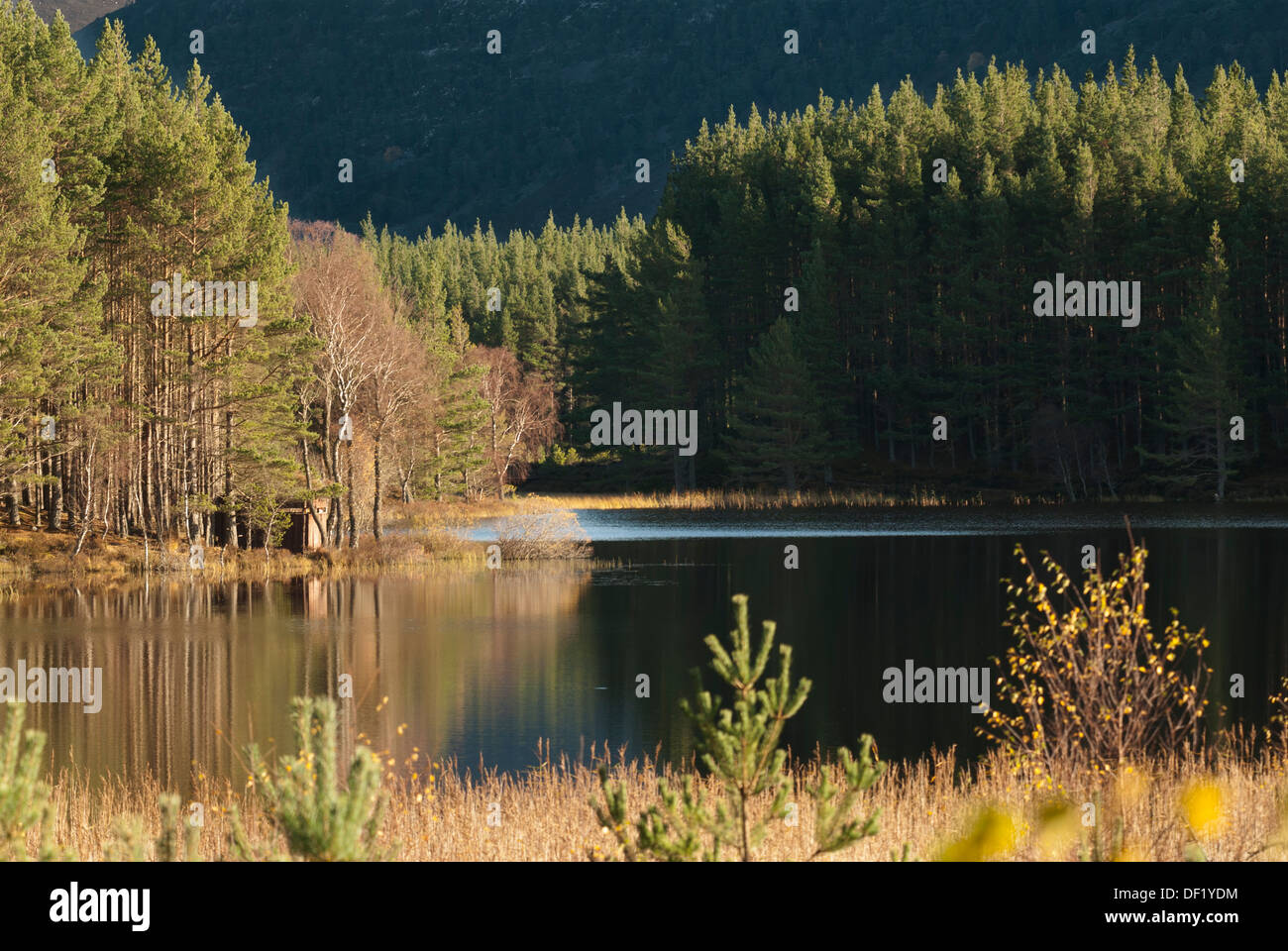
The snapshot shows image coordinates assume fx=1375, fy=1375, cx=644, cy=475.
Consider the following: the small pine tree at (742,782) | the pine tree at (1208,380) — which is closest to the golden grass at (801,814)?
the small pine tree at (742,782)

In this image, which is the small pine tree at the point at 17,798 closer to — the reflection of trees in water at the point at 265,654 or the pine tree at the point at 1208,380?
the reflection of trees in water at the point at 265,654

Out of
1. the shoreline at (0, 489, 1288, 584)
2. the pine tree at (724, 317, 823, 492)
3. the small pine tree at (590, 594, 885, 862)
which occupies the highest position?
the pine tree at (724, 317, 823, 492)

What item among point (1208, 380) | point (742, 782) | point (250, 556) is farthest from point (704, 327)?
point (742, 782)

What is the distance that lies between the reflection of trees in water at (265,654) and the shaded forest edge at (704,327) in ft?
19.8

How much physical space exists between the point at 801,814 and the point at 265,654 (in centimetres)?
1843

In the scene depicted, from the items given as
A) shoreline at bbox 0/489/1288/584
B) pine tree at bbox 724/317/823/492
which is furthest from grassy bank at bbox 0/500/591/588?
Answer: pine tree at bbox 724/317/823/492

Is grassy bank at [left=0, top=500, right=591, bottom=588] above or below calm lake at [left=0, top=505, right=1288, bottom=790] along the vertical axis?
above

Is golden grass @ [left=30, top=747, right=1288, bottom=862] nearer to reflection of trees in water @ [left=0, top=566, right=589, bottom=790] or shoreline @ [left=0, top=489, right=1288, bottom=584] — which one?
reflection of trees in water @ [left=0, top=566, right=589, bottom=790]

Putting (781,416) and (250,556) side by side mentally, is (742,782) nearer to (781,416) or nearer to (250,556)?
(250,556)

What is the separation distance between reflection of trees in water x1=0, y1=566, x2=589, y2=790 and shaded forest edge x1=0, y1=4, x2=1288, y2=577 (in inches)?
238

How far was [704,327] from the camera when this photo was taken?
3669 inches

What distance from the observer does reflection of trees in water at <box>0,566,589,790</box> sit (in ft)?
70.7
